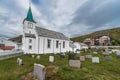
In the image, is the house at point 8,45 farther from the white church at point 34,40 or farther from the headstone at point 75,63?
the headstone at point 75,63

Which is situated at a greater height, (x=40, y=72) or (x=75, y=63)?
(x=75, y=63)

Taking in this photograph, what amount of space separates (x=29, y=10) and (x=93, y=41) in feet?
194

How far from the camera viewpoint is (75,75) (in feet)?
23.3

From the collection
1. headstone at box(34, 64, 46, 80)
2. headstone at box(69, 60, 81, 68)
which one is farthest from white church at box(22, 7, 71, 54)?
headstone at box(34, 64, 46, 80)

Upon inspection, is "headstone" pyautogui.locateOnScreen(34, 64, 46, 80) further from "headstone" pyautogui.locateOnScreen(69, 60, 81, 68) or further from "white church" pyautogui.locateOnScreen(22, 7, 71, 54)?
"white church" pyautogui.locateOnScreen(22, 7, 71, 54)

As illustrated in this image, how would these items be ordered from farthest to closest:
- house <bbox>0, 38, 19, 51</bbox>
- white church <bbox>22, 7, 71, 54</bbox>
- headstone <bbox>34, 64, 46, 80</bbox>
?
house <bbox>0, 38, 19, 51</bbox>, white church <bbox>22, 7, 71, 54</bbox>, headstone <bbox>34, 64, 46, 80</bbox>

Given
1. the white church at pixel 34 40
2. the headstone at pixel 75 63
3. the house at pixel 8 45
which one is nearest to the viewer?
the headstone at pixel 75 63

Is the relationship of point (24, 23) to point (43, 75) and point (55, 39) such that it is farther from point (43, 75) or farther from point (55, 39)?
point (43, 75)

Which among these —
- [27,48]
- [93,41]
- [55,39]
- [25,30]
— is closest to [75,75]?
[27,48]

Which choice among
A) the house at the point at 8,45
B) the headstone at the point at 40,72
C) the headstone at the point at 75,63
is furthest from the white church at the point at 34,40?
the headstone at the point at 40,72

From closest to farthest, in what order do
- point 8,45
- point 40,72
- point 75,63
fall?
1. point 40,72
2. point 75,63
3. point 8,45

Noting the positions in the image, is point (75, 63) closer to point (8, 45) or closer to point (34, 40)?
point (34, 40)

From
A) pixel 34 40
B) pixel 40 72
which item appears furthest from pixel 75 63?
pixel 34 40

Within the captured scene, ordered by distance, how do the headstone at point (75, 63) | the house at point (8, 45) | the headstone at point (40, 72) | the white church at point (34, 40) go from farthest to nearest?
the house at point (8, 45) → the white church at point (34, 40) → the headstone at point (75, 63) → the headstone at point (40, 72)
